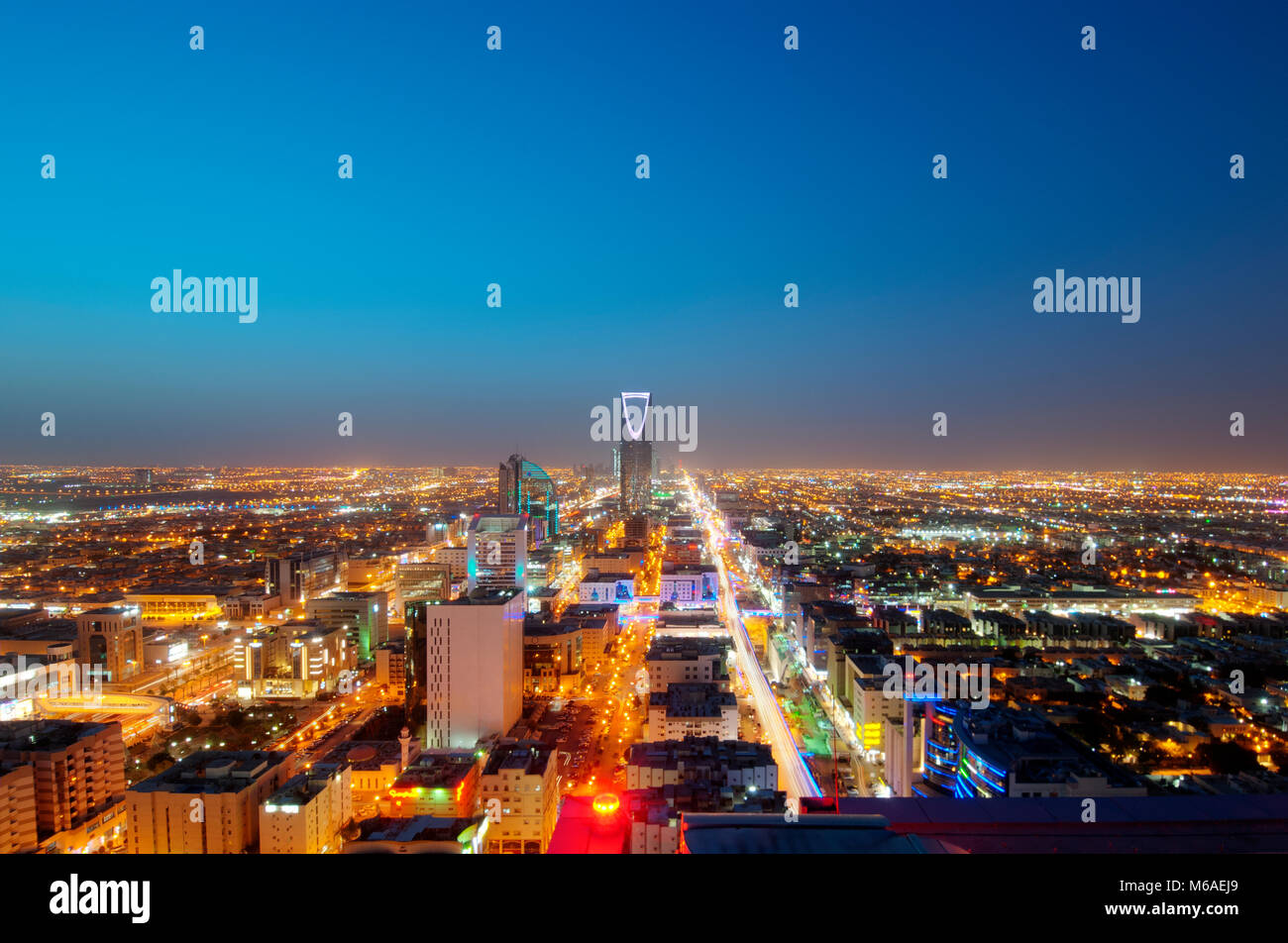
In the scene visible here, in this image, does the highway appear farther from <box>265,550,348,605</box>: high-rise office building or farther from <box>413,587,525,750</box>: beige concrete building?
<box>265,550,348,605</box>: high-rise office building

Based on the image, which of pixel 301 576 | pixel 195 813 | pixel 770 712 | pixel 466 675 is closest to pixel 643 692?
pixel 770 712

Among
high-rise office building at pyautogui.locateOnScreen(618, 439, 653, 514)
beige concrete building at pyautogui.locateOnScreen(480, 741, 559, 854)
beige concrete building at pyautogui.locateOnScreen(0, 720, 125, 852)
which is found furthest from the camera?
high-rise office building at pyautogui.locateOnScreen(618, 439, 653, 514)

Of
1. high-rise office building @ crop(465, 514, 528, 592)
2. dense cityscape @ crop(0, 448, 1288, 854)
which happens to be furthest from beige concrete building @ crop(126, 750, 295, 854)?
high-rise office building @ crop(465, 514, 528, 592)

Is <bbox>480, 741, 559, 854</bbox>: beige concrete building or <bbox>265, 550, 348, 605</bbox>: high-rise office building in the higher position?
<bbox>265, 550, 348, 605</bbox>: high-rise office building

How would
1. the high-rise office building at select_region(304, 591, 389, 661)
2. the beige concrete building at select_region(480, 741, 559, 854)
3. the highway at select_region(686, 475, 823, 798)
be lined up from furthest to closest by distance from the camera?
the high-rise office building at select_region(304, 591, 389, 661) → the highway at select_region(686, 475, 823, 798) → the beige concrete building at select_region(480, 741, 559, 854)

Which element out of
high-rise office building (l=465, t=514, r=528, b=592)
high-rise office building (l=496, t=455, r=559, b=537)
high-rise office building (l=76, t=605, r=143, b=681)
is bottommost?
high-rise office building (l=76, t=605, r=143, b=681)
